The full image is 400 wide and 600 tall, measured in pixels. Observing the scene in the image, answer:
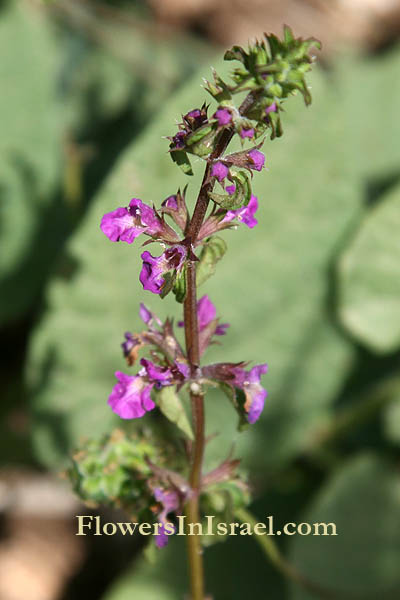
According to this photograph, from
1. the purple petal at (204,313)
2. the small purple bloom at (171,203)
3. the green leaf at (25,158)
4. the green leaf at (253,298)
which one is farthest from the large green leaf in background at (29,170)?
the small purple bloom at (171,203)

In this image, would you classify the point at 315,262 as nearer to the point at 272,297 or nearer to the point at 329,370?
the point at 272,297

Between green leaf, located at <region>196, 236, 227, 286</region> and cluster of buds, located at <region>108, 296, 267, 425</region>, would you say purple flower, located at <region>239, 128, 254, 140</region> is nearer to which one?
green leaf, located at <region>196, 236, 227, 286</region>

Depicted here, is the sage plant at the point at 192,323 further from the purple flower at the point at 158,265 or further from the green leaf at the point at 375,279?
the green leaf at the point at 375,279

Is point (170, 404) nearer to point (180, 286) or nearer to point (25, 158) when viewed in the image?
point (180, 286)

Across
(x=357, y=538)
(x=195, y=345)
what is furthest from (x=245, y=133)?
(x=357, y=538)

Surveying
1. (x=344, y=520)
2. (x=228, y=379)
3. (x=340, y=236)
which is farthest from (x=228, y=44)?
(x=228, y=379)

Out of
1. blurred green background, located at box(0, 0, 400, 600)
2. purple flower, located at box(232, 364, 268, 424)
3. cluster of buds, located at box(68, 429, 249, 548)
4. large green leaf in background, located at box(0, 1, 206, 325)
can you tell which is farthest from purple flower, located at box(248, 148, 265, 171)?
large green leaf in background, located at box(0, 1, 206, 325)

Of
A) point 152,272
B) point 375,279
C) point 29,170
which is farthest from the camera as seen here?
point 29,170
